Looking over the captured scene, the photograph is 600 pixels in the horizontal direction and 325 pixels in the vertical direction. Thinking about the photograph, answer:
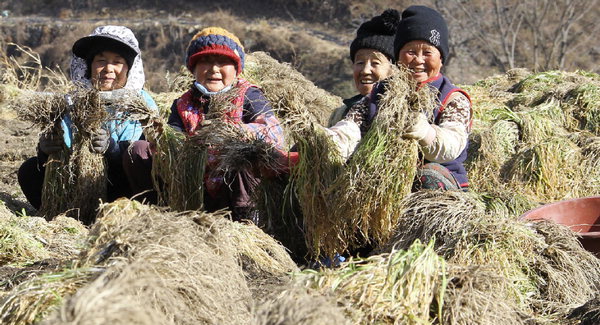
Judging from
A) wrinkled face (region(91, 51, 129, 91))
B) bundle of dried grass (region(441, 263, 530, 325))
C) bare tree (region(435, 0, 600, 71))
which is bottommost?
bare tree (region(435, 0, 600, 71))

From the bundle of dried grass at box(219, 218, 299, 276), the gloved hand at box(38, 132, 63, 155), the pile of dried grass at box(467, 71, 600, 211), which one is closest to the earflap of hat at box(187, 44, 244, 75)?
the gloved hand at box(38, 132, 63, 155)

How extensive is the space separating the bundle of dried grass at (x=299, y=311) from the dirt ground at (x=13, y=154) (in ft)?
12.2

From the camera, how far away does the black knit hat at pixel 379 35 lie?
17.4 ft

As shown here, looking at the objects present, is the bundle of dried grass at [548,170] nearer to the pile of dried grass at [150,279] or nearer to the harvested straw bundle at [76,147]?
the harvested straw bundle at [76,147]

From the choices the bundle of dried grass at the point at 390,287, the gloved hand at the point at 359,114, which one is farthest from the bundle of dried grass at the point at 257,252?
the bundle of dried grass at the point at 390,287

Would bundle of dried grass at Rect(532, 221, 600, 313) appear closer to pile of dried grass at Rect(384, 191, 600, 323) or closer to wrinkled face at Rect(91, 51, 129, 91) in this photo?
pile of dried grass at Rect(384, 191, 600, 323)

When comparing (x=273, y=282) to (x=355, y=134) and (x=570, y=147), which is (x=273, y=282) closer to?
(x=355, y=134)

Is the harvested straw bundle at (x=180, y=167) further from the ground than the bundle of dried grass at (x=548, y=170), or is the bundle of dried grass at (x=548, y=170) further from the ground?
the harvested straw bundle at (x=180, y=167)

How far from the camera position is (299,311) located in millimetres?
2266

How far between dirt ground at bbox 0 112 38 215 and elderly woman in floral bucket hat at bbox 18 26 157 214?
0.33 meters

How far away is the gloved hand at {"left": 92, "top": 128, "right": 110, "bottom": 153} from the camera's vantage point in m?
4.97

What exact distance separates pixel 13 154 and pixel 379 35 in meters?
4.09

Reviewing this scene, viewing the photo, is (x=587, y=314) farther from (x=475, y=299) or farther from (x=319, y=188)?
(x=319, y=188)

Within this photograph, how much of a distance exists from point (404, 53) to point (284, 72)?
3.77m
